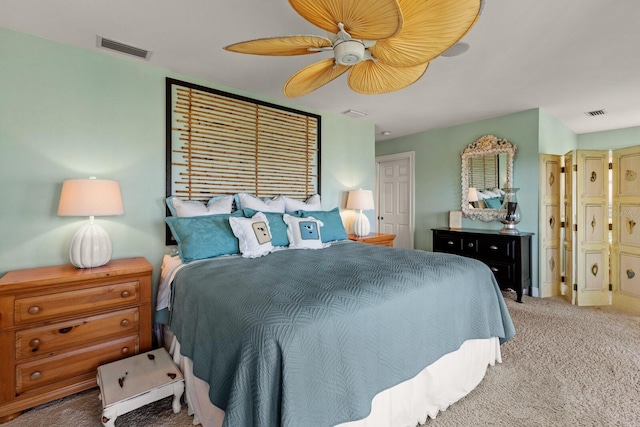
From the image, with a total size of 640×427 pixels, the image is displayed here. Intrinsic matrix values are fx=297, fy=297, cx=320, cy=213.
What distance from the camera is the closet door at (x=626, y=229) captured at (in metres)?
3.29

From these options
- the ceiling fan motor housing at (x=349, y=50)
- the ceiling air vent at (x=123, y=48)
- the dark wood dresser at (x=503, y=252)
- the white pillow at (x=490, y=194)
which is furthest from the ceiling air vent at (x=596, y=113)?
the ceiling air vent at (x=123, y=48)

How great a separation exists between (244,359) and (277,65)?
249cm

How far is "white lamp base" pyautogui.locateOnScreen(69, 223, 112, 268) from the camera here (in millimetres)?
2096

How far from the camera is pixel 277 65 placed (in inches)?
107

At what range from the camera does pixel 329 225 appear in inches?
125

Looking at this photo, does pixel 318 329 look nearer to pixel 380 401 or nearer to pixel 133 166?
pixel 380 401

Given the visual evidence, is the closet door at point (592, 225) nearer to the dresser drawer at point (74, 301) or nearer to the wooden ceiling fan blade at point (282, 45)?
the wooden ceiling fan blade at point (282, 45)

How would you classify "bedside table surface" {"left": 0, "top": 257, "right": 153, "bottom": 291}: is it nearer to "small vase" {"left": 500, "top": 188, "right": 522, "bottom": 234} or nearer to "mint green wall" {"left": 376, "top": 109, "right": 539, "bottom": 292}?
"small vase" {"left": 500, "top": 188, "right": 522, "bottom": 234}

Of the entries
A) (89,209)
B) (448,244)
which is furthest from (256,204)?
(448,244)

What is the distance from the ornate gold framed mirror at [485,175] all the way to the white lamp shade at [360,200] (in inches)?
66.1

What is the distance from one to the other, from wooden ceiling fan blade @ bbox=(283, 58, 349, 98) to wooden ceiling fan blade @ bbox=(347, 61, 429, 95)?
0.12 m

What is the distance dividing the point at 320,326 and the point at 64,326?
182 cm

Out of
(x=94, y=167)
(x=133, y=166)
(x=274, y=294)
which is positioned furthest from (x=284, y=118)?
(x=274, y=294)

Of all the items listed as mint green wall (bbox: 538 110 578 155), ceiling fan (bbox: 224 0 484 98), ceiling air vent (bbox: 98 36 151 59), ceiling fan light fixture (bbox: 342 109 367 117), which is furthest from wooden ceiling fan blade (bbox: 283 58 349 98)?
mint green wall (bbox: 538 110 578 155)
